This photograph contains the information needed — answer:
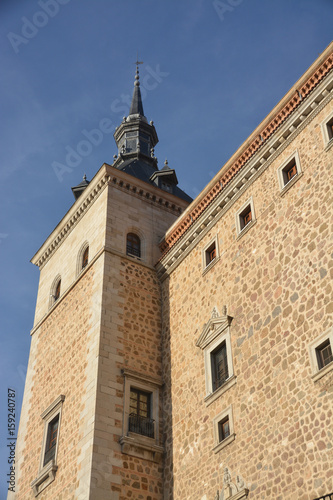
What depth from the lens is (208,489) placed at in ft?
48.6

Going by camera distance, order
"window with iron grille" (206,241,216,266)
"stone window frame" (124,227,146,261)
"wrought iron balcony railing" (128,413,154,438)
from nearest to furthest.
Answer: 1. "wrought iron balcony railing" (128,413,154,438)
2. "window with iron grille" (206,241,216,266)
3. "stone window frame" (124,227,146,261)

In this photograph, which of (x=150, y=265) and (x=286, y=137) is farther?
(x=150, y=265)

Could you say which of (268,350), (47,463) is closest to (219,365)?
(268,350)

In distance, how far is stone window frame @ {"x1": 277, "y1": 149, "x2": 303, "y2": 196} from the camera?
612 inches

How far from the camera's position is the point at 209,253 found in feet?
61.1

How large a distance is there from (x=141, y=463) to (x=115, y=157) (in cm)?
1607

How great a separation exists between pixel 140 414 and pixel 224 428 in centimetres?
302

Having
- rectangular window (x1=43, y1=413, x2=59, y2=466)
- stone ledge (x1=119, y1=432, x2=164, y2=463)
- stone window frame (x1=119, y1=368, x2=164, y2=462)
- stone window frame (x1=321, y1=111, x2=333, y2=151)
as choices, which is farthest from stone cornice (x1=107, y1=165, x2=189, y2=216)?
stone window frame (x1=321, y1=111, x2=333, y2=151)

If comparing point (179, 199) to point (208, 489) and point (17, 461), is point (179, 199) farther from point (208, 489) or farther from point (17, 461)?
point (208, 489)

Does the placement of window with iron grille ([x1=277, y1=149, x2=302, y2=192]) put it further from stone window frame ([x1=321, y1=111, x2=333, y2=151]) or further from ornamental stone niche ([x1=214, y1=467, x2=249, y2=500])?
ornamental stone niche ([x1=214, y1=467, x2=249, y2=500])

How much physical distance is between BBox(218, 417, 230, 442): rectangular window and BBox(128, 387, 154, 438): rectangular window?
2602mm

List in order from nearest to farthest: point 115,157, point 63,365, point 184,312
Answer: point 184,312, point 63,365, point 115,157

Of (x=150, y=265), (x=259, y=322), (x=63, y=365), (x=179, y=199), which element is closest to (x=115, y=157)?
(x=179, y=199)

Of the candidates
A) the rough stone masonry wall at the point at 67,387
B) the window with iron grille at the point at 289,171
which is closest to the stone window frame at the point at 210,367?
the rough stone masonry wall at the point at 67,387
